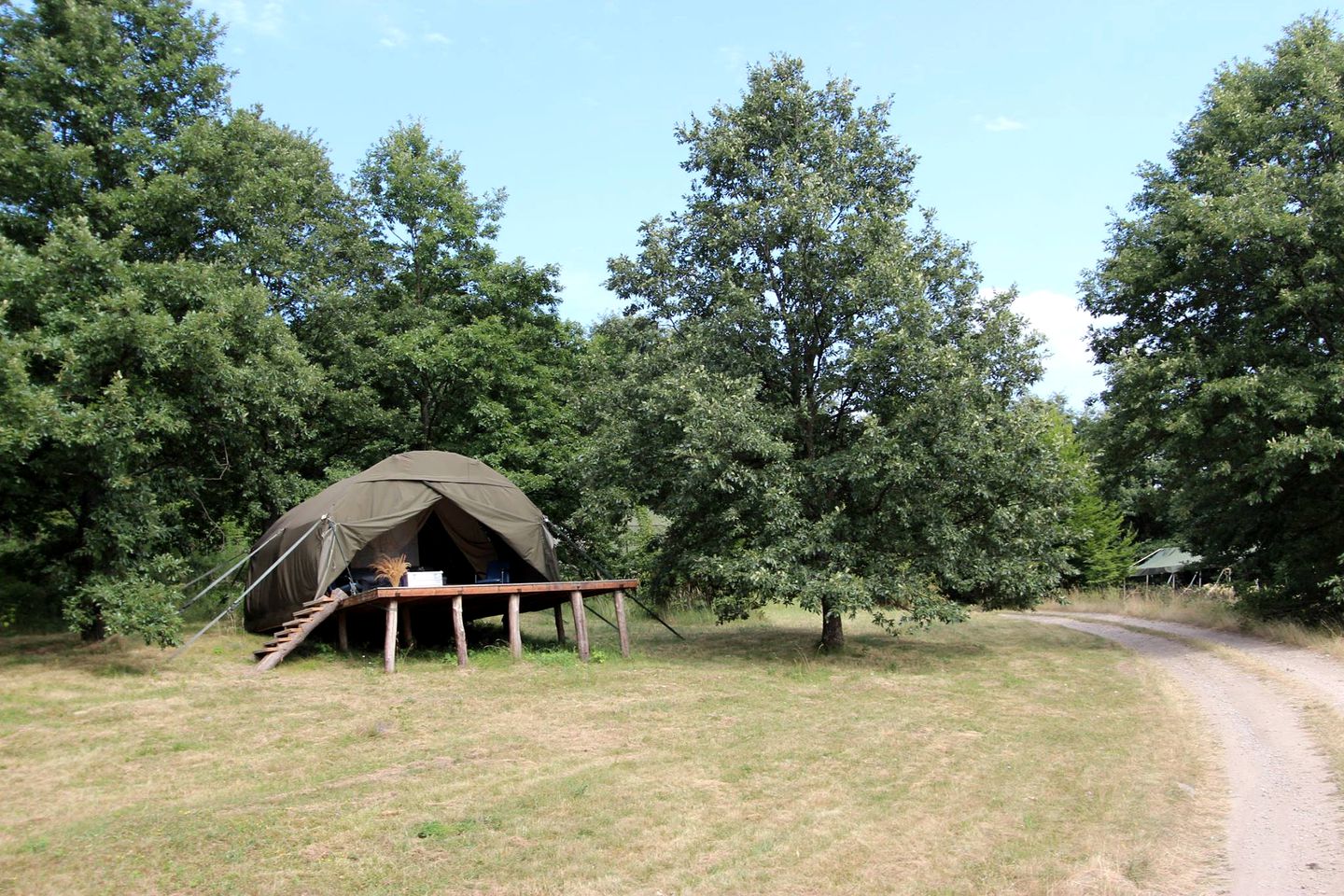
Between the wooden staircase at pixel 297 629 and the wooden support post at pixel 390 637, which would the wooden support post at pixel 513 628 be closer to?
the wooden support post at pixel 390 637

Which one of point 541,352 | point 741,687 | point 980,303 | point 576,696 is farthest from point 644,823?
point 541,352

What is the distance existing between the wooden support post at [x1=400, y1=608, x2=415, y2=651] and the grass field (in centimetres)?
210

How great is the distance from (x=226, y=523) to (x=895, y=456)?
654 inches

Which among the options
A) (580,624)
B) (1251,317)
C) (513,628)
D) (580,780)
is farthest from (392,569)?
(1251,317)

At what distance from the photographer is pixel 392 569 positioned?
16.1m

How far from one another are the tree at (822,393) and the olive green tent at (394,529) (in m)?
2.03

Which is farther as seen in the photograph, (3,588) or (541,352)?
(541,352)

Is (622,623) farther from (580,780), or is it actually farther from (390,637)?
(580,780)

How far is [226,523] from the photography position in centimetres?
2239

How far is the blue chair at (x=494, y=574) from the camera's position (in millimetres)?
17984

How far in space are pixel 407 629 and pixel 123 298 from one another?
758 centimetres

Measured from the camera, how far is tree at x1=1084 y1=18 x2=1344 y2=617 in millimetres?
16469

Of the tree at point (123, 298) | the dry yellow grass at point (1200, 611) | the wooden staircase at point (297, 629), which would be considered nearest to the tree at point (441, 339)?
the tree at point (123, 298)

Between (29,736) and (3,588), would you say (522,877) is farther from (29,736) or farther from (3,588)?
(3,588)
